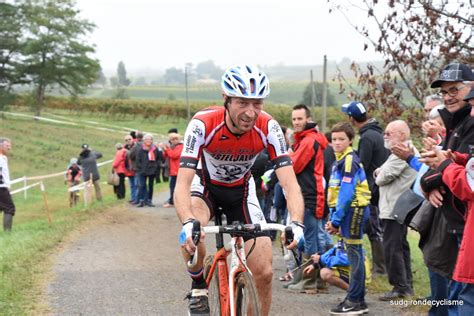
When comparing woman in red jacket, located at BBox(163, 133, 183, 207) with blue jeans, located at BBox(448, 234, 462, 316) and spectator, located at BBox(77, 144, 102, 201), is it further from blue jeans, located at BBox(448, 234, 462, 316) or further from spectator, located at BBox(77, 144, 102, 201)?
blue jeans, located at BBox(448, 234, 462, 316)

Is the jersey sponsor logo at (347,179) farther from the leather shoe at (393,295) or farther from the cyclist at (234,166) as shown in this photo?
the leather shoe at (393,295)

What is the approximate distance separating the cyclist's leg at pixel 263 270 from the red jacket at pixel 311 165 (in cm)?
329

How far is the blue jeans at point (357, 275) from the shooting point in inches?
304

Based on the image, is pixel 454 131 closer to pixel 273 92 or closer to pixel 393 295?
pixel 393 295

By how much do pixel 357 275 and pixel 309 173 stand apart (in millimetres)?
2233

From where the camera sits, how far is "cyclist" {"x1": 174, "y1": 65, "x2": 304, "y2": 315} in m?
5.86

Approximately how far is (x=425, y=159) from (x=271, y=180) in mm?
5628

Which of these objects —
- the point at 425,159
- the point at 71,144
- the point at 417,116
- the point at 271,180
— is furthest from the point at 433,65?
the point at 71,144

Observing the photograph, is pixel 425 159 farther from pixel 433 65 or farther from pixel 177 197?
pixel 433 65

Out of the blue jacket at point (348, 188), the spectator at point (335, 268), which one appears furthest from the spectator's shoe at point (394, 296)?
the blue jacket at point (348, 188)

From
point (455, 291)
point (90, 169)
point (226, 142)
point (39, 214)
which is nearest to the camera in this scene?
point (455, 291)

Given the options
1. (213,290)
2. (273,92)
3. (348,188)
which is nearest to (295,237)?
(213,290)

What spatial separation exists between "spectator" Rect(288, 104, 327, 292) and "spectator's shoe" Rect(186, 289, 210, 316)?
10.8 feet

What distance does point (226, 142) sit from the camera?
6234 mm
